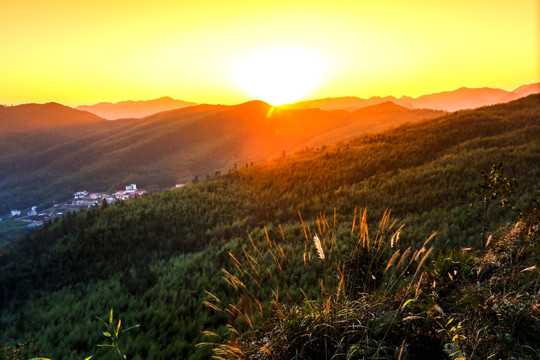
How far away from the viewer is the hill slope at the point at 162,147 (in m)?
89.4

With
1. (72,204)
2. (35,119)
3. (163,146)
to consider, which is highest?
(35,119)

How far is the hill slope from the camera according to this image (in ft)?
293

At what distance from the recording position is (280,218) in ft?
33.1

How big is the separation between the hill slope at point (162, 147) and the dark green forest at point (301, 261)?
64174 millimetres

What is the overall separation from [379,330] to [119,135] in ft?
476

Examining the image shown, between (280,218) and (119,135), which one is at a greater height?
(119,135)

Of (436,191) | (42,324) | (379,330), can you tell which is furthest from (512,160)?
(42,324)

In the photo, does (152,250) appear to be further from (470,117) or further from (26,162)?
(26,162)

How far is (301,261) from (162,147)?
368 feet

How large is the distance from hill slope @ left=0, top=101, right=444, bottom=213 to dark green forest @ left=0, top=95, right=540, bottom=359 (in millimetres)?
64174

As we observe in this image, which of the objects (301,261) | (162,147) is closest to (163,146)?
(162,147)

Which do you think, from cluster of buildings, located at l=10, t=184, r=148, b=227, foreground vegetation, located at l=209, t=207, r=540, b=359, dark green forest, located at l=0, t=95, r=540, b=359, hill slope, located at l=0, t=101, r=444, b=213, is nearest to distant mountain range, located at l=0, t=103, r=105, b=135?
hill slope, located at l=0, t=101, r=444, b=213

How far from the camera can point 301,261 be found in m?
6.14

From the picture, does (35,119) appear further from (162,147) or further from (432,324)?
(432,324)
